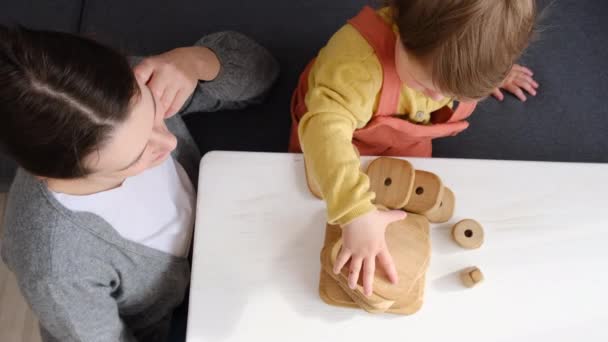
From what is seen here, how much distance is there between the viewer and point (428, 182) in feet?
1.98

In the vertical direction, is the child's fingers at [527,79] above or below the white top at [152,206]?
below

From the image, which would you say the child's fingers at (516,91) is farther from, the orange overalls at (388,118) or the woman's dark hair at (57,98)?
the woman's dark hair at (57,98)

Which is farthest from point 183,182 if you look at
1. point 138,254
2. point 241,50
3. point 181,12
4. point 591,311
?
point 591,311

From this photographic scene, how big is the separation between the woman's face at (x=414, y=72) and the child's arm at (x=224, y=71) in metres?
0.32

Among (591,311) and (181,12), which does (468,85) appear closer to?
(591,311)

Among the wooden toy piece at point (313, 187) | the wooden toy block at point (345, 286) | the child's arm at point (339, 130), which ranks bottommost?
the wooden toy block at point (345, 286)

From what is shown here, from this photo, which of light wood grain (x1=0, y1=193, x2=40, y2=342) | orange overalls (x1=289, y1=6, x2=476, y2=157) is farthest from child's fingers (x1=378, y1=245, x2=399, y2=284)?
Answer: light wood grain (x1=0, y1=193, x2=40, y2=342)

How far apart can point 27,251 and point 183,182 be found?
0.24m

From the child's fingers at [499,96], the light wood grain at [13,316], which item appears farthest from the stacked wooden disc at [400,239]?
the light wood grain at [13,316]

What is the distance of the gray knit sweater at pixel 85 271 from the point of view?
1.81ft

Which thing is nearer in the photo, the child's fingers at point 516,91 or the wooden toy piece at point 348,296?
the wooden toy piece at point 348,296

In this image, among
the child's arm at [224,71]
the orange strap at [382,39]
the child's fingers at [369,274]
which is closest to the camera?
the child's fingers at [369,274]

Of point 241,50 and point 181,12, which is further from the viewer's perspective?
point 181,12

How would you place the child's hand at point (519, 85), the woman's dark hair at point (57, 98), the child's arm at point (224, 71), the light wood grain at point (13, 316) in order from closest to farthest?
the woman's dark hair at point (57, 98), the child's arm at point (224, 71), the child's hand at point (519, 85), the light wood grain at point (13, 316)
